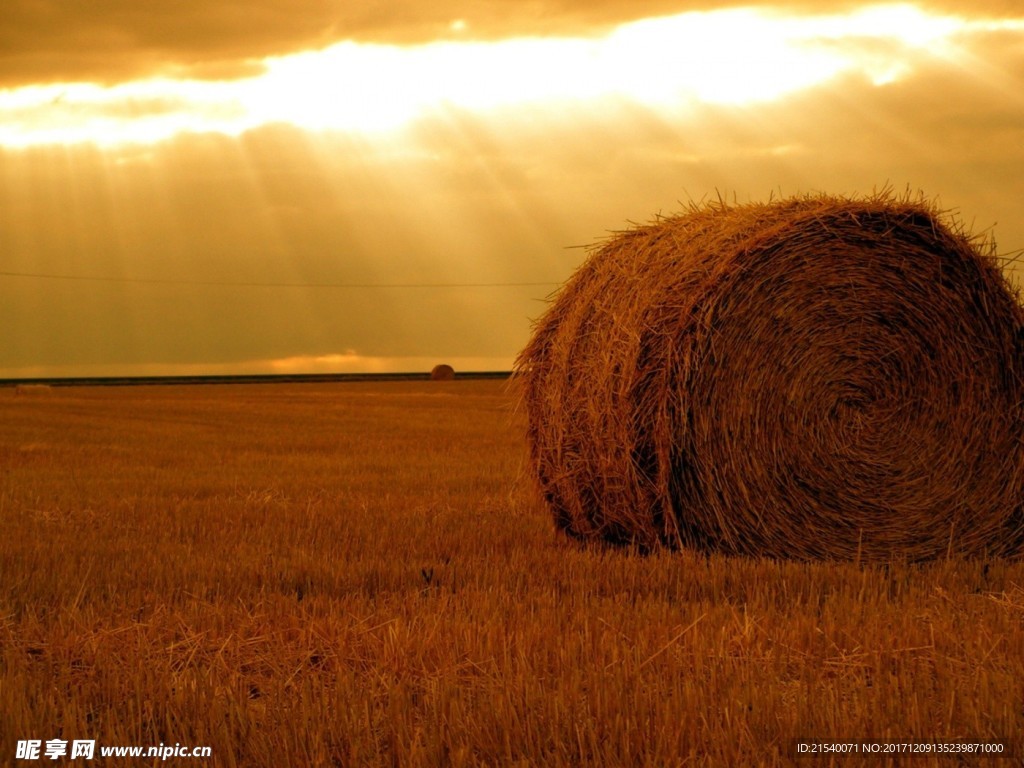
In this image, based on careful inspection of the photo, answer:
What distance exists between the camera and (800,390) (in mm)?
8047

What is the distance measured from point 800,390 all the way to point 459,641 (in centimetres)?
389

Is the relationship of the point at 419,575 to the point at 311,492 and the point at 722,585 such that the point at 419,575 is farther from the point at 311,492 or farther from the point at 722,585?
the point at 311,492

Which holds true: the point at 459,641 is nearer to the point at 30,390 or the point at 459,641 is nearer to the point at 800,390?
the point at 800,390

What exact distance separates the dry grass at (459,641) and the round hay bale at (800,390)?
1.51 ft

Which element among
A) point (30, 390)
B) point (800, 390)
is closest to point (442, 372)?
point (30, 390)

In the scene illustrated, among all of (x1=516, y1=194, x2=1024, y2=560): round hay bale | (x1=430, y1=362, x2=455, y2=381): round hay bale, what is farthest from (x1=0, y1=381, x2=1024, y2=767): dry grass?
(x1=430, y1=362, x2=455, y2=381): round hay bale

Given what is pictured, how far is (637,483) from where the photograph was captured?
25.6 ft

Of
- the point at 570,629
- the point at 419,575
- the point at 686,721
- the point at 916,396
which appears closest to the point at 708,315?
the point at 916,396

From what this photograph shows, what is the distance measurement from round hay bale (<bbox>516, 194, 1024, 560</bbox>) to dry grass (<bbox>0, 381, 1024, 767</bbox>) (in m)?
0.46

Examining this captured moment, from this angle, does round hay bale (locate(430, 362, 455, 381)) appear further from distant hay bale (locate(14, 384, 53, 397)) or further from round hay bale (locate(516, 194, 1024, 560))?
round hay bale (locate(516, 194, 1024, 560))

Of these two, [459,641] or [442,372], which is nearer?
[459,641]

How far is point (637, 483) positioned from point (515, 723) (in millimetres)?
4043

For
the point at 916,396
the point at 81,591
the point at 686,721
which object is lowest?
the point at 686,721

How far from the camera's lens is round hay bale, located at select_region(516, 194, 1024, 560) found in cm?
779
